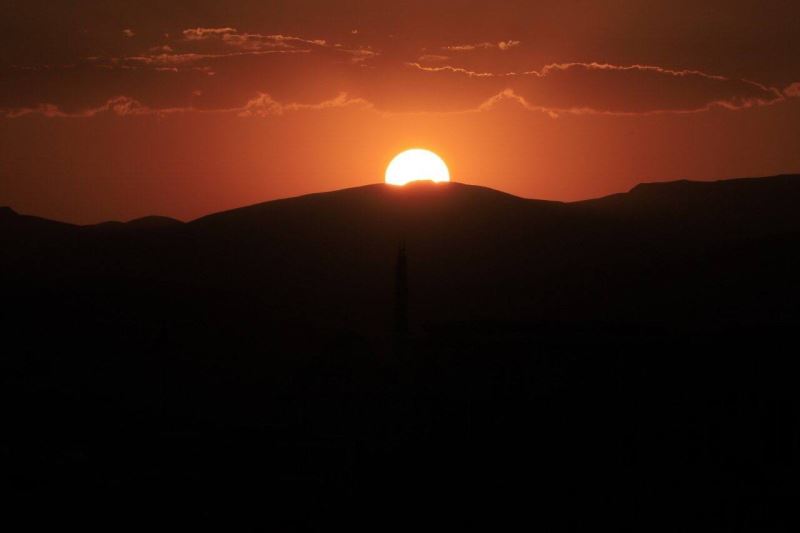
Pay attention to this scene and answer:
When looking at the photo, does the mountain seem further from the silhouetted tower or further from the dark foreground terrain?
the silhouetted tower

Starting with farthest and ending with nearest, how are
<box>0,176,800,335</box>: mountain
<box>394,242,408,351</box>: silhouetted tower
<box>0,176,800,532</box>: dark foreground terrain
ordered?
<box>0,176,800,335</box>: mountain → <box>394,242,408,351</box>: silhouetted tower → <box>0,176,800,532</box>: dark foreground terrain

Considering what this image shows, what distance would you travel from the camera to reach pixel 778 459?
19109 mm

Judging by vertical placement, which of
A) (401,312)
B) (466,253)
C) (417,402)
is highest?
(466,253)

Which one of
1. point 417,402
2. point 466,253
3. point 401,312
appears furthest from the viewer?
point 466,253

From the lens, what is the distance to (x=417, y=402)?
22453 millimetres

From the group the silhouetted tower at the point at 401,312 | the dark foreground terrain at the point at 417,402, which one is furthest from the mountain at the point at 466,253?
the silhouetted tower at the point at 401,312

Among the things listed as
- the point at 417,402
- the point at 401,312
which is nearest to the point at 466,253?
the point at 401,312

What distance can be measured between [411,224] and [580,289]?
1470 centimetres

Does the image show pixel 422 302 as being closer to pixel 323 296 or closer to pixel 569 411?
pixel 323 296

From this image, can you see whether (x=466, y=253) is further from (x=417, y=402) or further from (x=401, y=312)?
(x=417, y=402)

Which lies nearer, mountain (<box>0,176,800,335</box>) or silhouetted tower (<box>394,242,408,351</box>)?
silhouetted tower (<box>394,242,408,351</box>)

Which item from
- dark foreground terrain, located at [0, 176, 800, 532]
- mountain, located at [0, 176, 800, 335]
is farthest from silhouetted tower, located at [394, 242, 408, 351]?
mountain, located at [0, 176, 800, 335]

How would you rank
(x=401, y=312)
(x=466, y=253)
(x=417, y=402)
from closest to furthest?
(x=417, y=402) < (x=401, y=312) < (x=466, y=253)

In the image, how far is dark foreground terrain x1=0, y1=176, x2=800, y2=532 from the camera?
17.7 m
